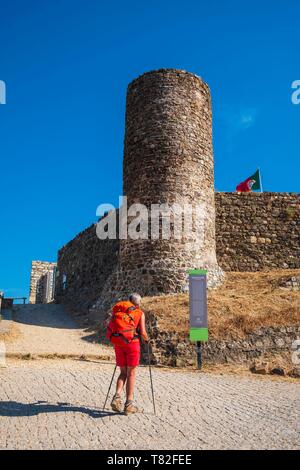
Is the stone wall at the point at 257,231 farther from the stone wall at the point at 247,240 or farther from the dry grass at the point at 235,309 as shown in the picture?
the dry grass at the point at 235,309

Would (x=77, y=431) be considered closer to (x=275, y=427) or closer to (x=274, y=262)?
A: (x=275, y=427)

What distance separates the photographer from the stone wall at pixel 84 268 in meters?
19.2

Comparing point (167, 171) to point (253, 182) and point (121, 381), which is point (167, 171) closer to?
point (253, 182)

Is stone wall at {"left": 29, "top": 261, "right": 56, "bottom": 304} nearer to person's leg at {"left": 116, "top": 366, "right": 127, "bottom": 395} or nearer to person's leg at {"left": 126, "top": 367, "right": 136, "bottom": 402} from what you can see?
person's leg at {"left": 116, "top": 366, "right": 127, "bottom": 395}

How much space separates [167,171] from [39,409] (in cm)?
1066

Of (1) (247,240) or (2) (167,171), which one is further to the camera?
(1) (247,240)

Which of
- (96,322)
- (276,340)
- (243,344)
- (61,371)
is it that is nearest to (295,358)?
(276,340)

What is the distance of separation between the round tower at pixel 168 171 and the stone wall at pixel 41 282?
Answer: 1492 cm

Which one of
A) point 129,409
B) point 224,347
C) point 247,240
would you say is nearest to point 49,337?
Answer: point 224,347

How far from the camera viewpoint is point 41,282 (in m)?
32.6

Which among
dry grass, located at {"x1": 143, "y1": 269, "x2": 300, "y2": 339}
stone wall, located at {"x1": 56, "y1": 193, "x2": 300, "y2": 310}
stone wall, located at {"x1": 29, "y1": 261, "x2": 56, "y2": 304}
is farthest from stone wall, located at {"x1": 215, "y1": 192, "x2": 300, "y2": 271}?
stone wall, located at {"x1": 29, "y1": 261, "x2": 56, "y2": 304}

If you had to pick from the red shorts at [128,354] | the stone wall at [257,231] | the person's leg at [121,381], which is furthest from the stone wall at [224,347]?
the stone wall at [257,231]
